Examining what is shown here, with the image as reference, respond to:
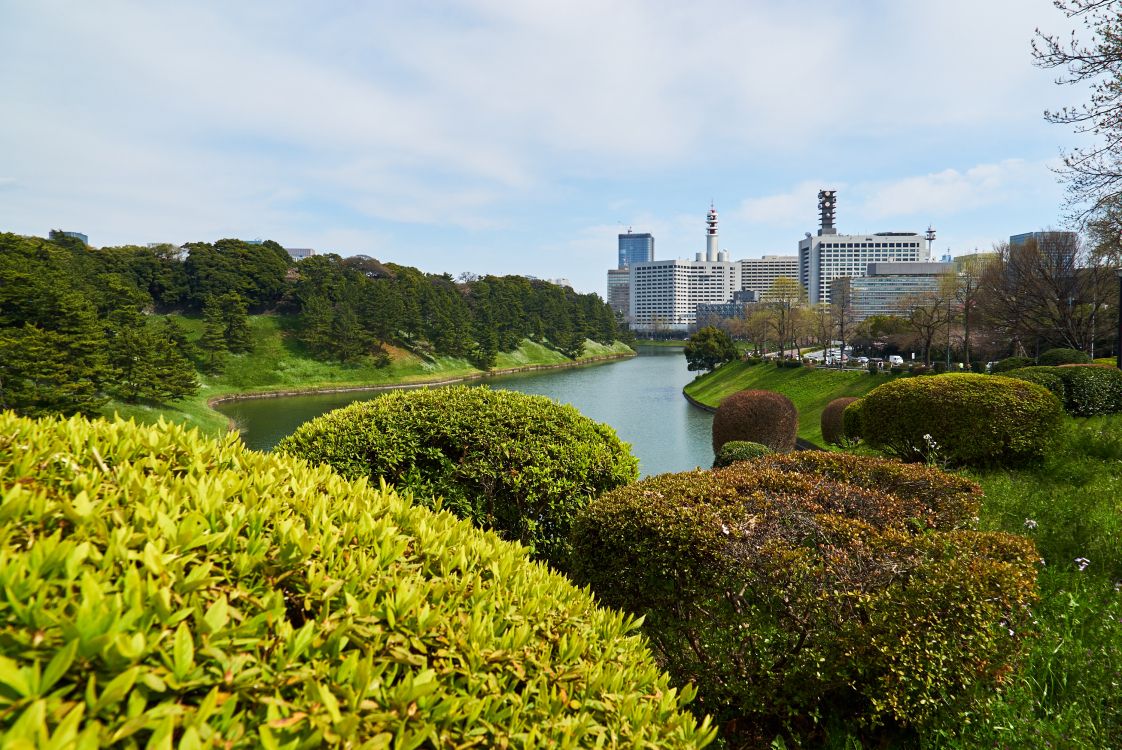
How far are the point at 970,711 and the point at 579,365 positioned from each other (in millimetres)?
75765

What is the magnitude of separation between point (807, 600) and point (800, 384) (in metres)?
37.5

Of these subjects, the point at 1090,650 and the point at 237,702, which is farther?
the point at 1090,650

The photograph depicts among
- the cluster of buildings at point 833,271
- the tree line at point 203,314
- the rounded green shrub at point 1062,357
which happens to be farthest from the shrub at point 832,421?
the cluster of buildings at point 833,271

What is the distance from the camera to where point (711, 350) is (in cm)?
5547

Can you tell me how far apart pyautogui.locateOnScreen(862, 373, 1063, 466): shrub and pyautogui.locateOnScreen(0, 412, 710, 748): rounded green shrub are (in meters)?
9.35

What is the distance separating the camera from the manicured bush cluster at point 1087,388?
42.0ft

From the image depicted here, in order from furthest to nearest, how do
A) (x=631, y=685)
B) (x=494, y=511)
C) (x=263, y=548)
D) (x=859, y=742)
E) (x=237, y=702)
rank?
(x=494, y=511)
(x=859, y=742)
(x=631, y=685)
(x=263, y=548)
(x=237, y=702)

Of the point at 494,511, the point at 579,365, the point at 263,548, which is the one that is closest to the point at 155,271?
the point at 579,365

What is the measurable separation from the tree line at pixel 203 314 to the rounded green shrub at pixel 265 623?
29.9 metres

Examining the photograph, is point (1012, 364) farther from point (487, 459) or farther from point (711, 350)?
point (487, 459)

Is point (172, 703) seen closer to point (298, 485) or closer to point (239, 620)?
point (239, 620)

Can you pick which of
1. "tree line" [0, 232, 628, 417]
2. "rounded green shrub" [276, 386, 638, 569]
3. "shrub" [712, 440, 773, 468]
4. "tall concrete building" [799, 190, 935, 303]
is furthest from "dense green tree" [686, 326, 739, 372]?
"tall concrete building" [799, 190, 935, 303]

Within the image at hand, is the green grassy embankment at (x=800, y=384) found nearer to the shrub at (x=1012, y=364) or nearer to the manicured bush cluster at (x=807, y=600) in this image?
the shrub at (x=1012, y=364)

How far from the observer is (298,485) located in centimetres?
245
